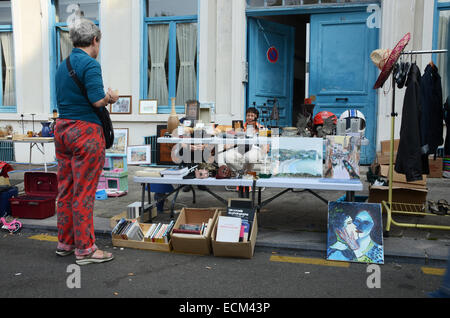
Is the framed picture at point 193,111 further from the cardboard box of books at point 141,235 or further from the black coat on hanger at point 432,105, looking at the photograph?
the black coat on hanger at point 432,105

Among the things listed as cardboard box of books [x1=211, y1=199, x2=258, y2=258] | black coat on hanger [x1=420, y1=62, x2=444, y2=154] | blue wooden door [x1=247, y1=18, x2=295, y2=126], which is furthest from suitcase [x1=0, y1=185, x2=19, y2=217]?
black coat on hanger [x1=420, y1=62, x2=444, y2=154]

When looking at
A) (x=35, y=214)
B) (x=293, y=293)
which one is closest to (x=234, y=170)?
(x=293, y=293)

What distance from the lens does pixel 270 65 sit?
8984 millimetres

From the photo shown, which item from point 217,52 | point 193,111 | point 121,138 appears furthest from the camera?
point 121,138

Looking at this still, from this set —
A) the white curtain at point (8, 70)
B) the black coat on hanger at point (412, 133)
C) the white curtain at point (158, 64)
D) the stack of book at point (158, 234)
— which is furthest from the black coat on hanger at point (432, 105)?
the white curtain at point (8, 70)

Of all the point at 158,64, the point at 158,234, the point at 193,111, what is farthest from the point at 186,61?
the point at 158,234

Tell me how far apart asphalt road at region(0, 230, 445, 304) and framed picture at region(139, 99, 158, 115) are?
5.50 metres

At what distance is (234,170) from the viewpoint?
491 cm

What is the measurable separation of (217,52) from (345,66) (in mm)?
2618

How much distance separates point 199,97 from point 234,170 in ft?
14.0

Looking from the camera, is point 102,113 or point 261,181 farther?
point 261,181

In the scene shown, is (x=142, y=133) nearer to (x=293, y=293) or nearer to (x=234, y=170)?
(x=234, y=170)

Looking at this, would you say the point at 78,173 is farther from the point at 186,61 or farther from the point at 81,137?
the point at 186,61

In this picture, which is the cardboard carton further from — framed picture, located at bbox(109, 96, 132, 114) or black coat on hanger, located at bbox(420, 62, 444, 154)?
framed picture, located at bbox(109, 96, 132, 114)
